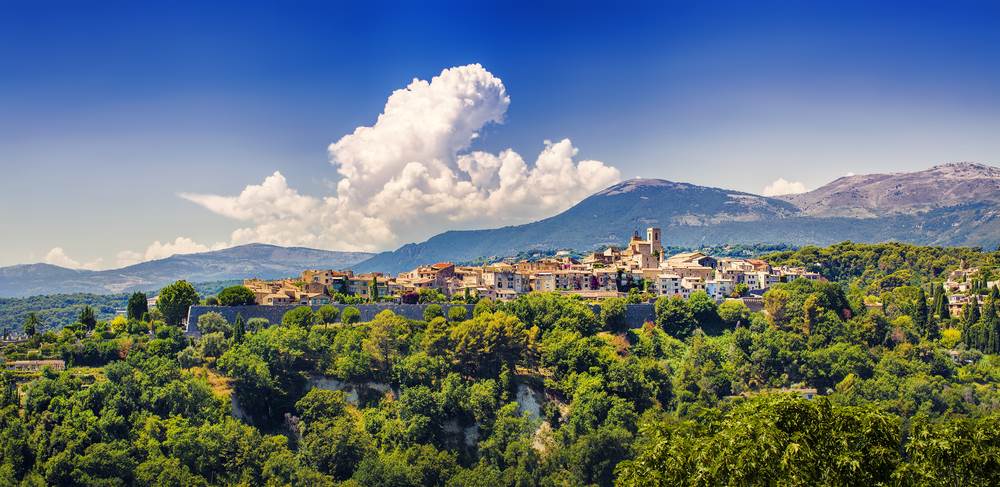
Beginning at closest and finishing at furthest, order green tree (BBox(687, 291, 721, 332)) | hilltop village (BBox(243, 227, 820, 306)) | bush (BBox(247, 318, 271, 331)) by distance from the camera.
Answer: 1. bush (BBox(247, 318, 271, 331))
2. green tree (BBox(687, 291, 721, 332))
3. hilltop village (BBox(243, 227, 820, 306))

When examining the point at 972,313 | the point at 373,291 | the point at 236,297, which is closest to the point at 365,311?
the point at 373,291

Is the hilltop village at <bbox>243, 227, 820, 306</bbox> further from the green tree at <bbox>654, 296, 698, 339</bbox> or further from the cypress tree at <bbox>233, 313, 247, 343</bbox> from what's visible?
the cypress tree at <bbox>233, 313, 247, 343</bbox>

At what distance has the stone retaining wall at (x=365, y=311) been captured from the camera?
55312mm

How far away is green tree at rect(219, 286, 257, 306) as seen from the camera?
58.1m

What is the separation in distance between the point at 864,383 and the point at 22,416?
42776 mm

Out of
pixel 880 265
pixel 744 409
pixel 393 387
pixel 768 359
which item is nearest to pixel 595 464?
pixel 393 387

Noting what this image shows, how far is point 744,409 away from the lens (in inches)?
829

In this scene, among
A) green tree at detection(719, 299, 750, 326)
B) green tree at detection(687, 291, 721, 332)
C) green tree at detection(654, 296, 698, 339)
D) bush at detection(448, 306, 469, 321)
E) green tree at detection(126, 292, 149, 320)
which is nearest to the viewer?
bush at detection(448, 306, 469, 321)

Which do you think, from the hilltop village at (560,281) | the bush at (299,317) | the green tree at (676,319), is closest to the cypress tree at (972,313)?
the hilltop village at (560,281)

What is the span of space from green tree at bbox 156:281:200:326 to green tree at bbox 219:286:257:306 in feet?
6.44

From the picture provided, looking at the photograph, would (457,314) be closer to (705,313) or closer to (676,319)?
(676,319)

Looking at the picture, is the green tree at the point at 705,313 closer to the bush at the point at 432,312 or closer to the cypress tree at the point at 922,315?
the cypress tree at the point at 922,315

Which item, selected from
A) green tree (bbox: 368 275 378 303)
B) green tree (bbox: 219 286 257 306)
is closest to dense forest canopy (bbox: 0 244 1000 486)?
green tree (bbox: 219 286 257 306)

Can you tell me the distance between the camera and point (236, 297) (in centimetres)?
5809
